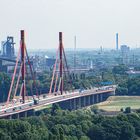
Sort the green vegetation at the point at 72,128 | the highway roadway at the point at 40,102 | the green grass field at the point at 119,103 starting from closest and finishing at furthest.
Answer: the green vegetation at the point at 72,128
the highway roadway at the point at 40,102
the green grass field at the point at 119,103

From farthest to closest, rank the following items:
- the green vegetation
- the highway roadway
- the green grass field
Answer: the green grass field < the highway roadway < the green vegetation

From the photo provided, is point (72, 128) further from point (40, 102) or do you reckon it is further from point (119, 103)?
point (119, 103)

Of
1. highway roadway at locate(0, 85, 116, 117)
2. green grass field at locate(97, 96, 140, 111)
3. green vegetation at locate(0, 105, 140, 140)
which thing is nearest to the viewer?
green vegetation at locate(0, 105, 140, 140)

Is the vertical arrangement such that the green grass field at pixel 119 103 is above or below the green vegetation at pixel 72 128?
below

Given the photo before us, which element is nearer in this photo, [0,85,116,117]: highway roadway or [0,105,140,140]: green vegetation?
[0,105,140,140]: green vegetation

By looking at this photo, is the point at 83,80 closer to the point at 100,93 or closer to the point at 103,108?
the point at 100,93

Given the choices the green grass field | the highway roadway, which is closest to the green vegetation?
the highway roadway

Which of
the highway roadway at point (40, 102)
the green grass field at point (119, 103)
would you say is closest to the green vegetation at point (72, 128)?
the highway roadway at point (40, 102)

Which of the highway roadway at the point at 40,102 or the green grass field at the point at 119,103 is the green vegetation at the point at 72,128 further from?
the green grass field at the point at 119,103

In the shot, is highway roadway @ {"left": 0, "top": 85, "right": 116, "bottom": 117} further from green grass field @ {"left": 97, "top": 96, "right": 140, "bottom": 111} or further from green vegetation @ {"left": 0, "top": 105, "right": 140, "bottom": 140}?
green vegetation @ {"left": 0, "top": 105, "right": 140, "bottom": 140}
